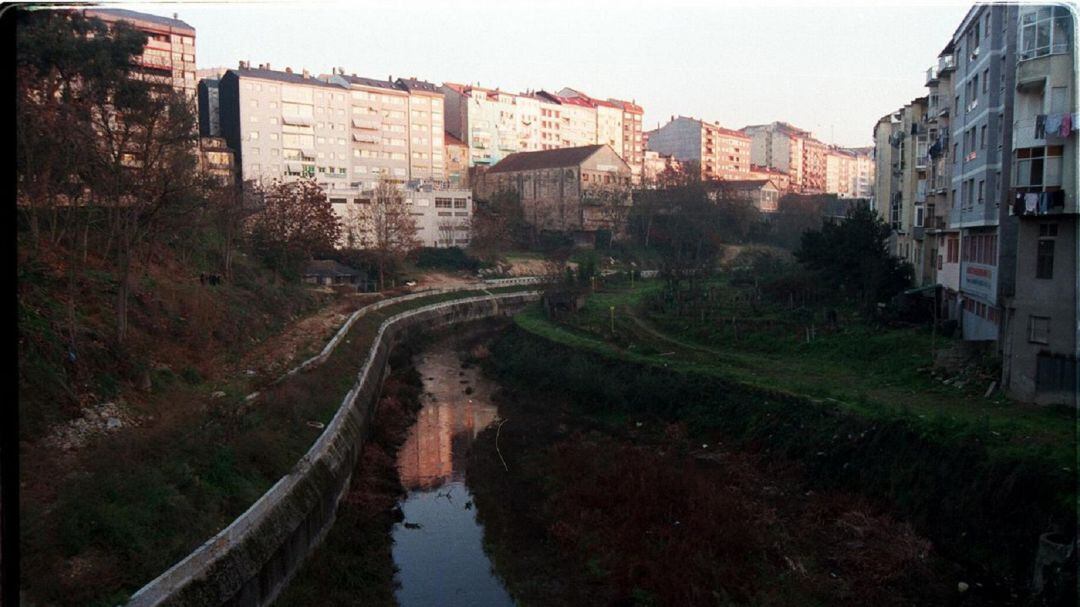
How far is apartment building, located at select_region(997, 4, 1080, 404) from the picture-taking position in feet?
37.8

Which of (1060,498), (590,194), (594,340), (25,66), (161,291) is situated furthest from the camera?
(590,194)

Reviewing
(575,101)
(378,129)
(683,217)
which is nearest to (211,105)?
(378,129)

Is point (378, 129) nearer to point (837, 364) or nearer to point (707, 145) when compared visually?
point (707, 145)

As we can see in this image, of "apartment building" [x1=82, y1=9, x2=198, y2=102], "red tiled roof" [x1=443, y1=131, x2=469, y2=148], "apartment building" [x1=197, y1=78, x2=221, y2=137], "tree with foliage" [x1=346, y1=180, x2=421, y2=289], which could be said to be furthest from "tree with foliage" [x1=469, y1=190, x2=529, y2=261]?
"apartment building" [x1=197, y1=78, x2=221, y2=137]

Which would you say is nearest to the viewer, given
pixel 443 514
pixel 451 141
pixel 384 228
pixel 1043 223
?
pixel 1043 223

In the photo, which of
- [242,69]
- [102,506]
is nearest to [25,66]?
[102,506]

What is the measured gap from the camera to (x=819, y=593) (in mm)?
9164

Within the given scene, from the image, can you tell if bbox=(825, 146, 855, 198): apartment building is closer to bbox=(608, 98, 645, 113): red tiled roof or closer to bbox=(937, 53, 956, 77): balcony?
bbox=(608, 98, 645, 113): red tiled roof

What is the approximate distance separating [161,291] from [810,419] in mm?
14591

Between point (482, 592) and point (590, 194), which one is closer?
point (482, 592)

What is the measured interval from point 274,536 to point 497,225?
3566cm

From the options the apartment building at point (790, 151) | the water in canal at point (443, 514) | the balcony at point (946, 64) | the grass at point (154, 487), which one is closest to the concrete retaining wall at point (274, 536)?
the grass at point (154, 487)

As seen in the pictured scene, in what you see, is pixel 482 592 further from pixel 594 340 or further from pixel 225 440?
pixel 594 340

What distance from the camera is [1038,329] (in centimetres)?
1209
